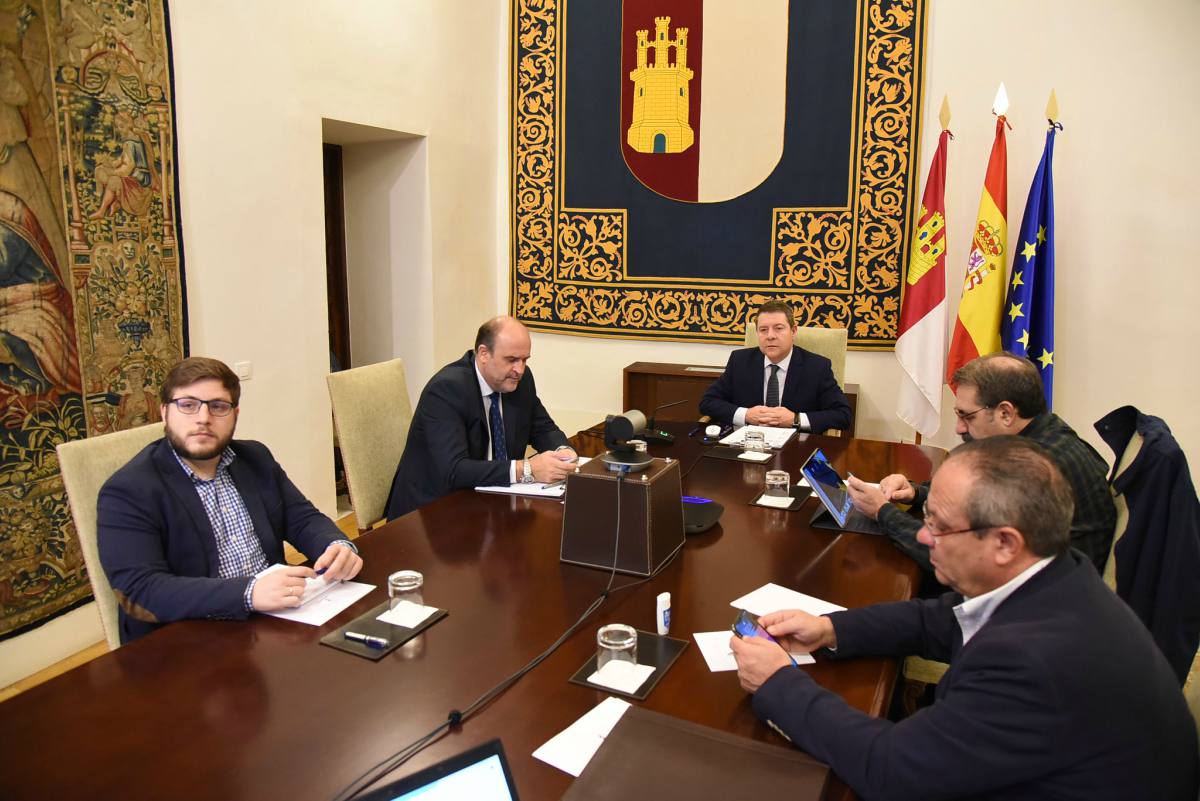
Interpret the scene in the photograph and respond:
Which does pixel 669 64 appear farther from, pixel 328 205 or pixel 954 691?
pixel 954 691

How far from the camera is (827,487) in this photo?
87.0 inches

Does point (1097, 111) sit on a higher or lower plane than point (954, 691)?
higher

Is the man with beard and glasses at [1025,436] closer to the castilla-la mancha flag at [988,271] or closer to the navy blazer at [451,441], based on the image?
the navy blazer at [451,441]

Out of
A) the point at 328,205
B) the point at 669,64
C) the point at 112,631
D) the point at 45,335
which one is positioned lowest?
the point at 112,631

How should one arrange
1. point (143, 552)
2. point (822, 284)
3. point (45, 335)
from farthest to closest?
point (822, 284) → point (45, 335) → point (143, 552)

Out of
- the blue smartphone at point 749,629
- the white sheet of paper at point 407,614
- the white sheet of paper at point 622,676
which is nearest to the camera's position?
the white sheet of paper at point 622,676

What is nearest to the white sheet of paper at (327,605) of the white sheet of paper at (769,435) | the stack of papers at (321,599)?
the stack of papers at (321,599)

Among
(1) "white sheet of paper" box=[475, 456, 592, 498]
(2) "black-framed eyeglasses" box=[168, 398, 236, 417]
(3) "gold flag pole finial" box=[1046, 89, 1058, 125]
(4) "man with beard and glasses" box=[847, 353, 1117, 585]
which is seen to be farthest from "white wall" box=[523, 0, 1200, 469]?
(2) "black-framed eyeglasses" box=[168, 398, 236, 417]

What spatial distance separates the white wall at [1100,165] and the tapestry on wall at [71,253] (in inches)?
153

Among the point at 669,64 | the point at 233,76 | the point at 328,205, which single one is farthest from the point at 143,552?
the point at 669,64

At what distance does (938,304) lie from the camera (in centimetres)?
433

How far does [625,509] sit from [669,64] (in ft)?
13.0

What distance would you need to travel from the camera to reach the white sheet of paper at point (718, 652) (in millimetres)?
1453

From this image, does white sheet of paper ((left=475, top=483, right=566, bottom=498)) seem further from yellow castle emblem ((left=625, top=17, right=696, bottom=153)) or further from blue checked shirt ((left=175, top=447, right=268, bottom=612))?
yellow castle emblem ((left=625, top=17, right=696, bottom=153))
